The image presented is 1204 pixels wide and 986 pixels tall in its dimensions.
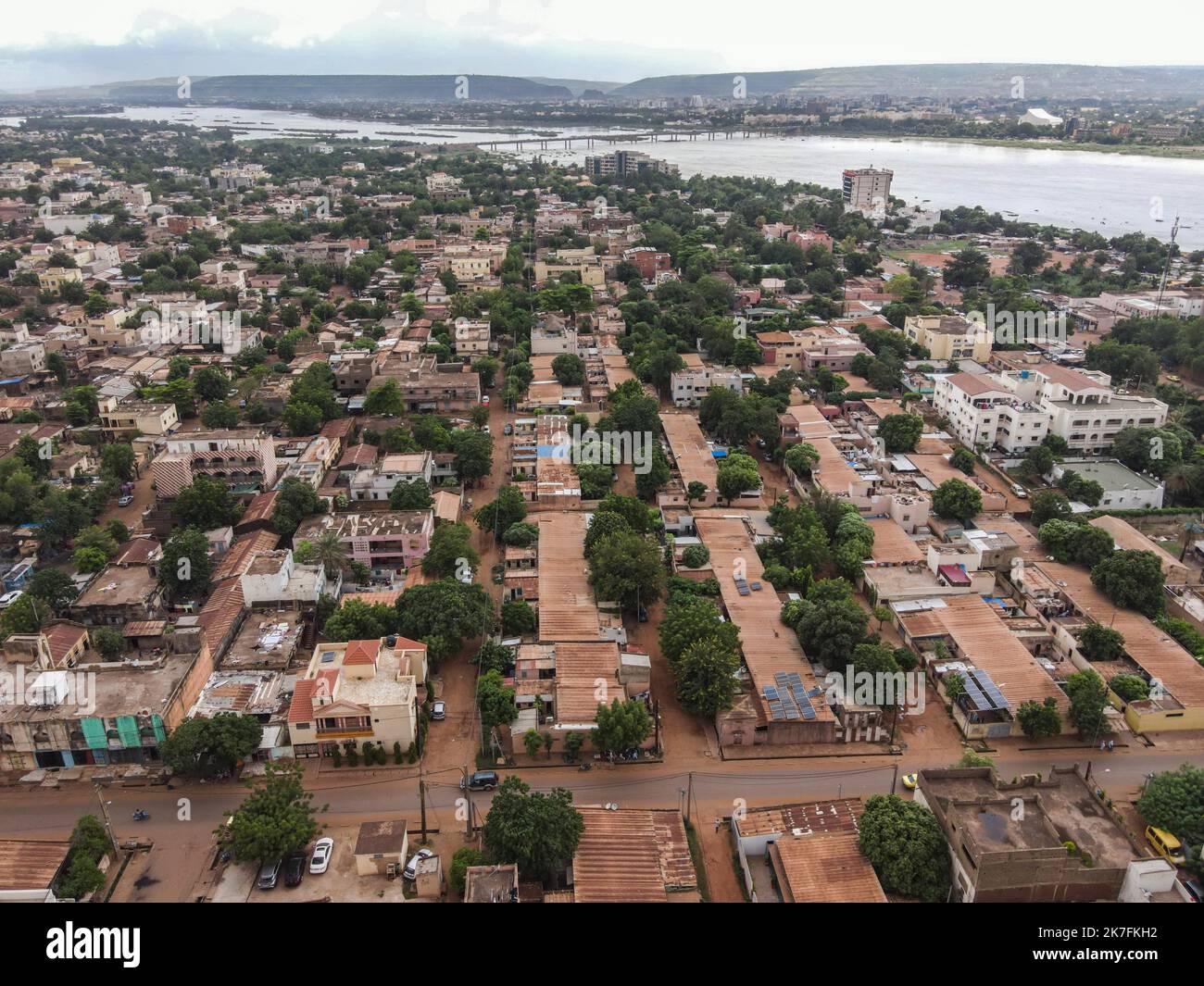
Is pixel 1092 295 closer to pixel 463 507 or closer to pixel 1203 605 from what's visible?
pixel 1203 605

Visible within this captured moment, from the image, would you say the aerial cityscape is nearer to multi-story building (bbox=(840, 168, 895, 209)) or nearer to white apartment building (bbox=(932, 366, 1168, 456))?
white apartment building (bbox=(932, 366, 1168, 456))

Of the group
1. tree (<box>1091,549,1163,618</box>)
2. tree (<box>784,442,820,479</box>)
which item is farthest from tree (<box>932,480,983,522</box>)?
tree (<box>1091,549,1163,618</box>)

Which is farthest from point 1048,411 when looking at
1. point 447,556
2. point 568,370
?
point 447,556

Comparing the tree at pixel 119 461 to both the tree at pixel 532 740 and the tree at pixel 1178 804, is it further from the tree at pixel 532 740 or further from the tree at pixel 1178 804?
the tree at pixel 1178 804

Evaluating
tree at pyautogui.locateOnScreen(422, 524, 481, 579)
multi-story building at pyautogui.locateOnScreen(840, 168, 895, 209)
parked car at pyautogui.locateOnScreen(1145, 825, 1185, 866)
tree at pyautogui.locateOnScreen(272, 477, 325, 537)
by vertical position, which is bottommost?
parked car at pyautogui.locateOnScreen(1145, 825, 1185, 866)

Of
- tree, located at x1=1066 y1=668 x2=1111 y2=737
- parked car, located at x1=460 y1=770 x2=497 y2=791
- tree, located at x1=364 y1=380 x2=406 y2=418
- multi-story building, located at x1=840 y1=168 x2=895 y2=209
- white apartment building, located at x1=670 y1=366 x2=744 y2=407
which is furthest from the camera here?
multi-story building, located at x1=840 y1=168 x2=895 y2=209

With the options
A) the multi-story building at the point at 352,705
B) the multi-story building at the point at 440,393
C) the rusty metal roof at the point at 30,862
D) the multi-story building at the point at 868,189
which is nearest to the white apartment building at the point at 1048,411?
the multi-story building at the point at 440,393
